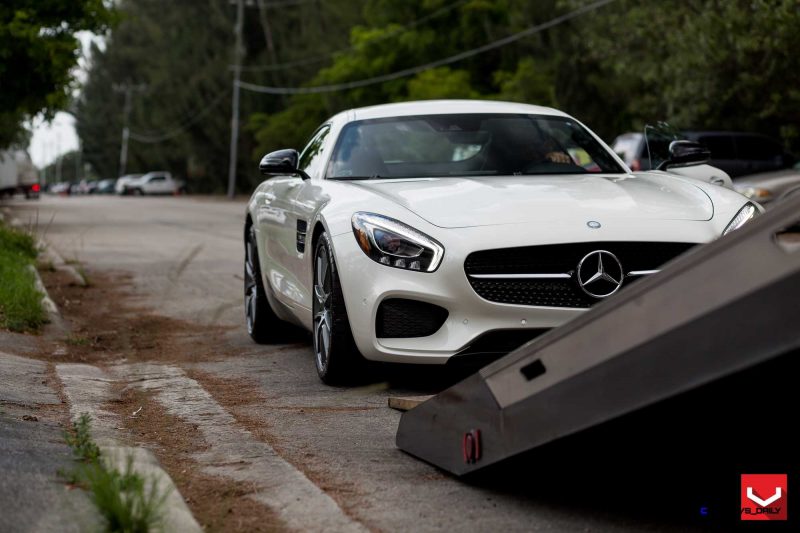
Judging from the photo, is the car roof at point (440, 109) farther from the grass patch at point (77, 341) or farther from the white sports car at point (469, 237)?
the grass patch at point (77, 341)

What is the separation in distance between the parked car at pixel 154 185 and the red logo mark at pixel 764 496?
3577 inches

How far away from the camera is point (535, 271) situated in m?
6.11

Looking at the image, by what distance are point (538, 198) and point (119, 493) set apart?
326 cm

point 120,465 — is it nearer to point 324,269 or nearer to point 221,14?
point 324,269

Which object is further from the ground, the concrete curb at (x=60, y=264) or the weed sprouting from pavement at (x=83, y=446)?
the weed sprouting from pavement at (x=83, y=446)

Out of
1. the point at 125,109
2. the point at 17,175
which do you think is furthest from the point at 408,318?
the point at 125,109

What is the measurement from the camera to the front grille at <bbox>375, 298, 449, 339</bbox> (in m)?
6.17

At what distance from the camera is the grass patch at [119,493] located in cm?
361

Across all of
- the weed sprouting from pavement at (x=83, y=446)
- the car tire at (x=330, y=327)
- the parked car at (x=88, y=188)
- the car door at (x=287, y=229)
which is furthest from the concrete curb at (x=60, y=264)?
the parked car at (x=88, y=188)

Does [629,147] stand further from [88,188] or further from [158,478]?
[88,188]

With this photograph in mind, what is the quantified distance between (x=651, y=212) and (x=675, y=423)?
2.77 m

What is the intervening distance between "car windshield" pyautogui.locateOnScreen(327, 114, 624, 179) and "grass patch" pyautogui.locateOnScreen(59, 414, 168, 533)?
3.43 meters

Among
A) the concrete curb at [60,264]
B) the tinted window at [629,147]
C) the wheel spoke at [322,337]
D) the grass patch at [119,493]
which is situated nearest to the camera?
the grass patch at [119,493]

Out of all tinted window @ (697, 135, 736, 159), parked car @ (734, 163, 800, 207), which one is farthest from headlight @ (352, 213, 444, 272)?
tinted window @ (697, 135, 736, 159)
